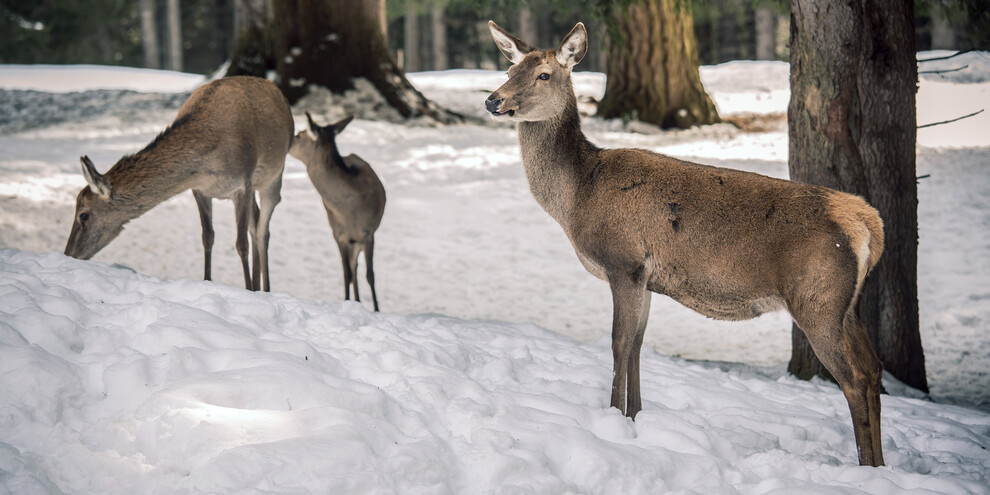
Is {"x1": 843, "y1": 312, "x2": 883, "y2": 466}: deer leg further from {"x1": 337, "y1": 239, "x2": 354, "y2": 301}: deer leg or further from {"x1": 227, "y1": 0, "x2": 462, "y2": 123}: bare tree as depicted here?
{"x1": 227, "y1": 0, "x2": 462, "y2": 123}: bare tree

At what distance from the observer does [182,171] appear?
23.2ft

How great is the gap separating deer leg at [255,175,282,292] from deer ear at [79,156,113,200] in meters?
1.40

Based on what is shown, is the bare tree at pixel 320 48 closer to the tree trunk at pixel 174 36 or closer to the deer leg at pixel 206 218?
the deer leg at pixel 206 218

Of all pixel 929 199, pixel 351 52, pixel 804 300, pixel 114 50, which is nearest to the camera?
pixel 804 300

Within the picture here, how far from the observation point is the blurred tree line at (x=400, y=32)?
29.3m

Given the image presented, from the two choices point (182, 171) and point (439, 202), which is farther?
point (439, 202)

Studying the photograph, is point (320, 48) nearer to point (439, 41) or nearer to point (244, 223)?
point (244, 223)

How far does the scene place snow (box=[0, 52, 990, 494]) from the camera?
3.72 m

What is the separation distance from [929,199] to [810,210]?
22.8 ft

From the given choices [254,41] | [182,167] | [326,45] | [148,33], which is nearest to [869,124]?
[182,167]

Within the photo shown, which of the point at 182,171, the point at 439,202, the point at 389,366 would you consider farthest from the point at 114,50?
the point at 389,366

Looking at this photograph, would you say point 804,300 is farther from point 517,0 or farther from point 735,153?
point 735,153

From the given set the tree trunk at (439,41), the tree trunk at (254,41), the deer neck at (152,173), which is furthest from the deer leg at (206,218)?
the tree trunk at (439,41)

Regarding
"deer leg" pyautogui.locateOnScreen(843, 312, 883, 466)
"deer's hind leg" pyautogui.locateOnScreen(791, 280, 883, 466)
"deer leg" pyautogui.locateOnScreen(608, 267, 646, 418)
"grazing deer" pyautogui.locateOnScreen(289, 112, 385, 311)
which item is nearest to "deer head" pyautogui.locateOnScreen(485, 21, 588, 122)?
"deer leg" pyautogui.locateOnScreen(608, 267, 646, 418)
